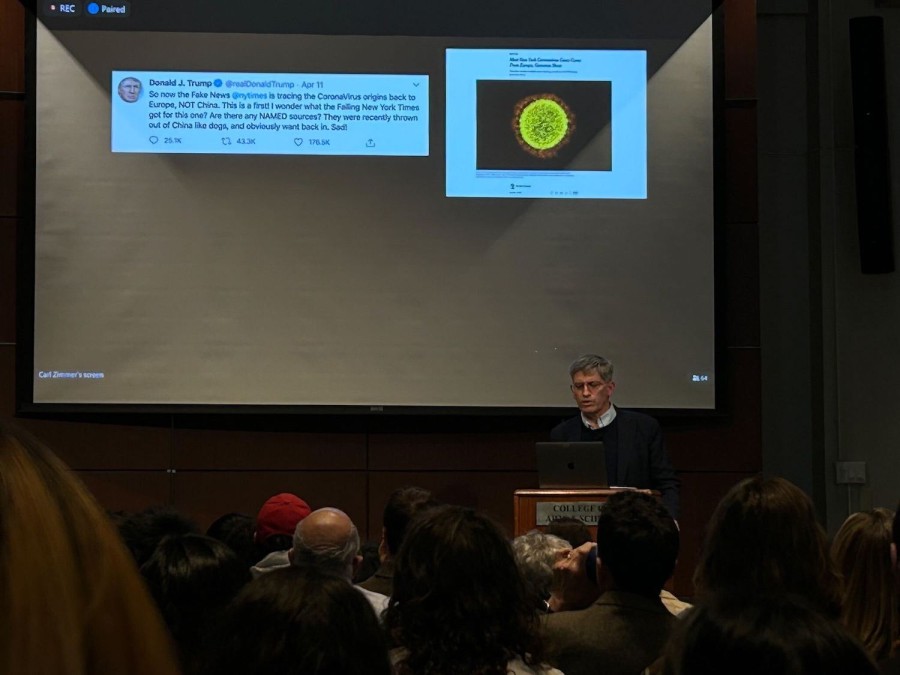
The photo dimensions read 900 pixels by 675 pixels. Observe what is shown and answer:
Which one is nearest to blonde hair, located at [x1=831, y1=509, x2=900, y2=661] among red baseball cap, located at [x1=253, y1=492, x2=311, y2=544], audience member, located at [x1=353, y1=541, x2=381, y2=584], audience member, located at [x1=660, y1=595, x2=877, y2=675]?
audience member, located at [x1=660, y1=595, x2=877, y2=675]

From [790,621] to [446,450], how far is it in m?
4.88

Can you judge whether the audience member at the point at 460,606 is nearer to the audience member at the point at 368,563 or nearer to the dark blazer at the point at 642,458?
the audience member at the point at 368,563

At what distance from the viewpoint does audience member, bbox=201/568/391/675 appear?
1076mm

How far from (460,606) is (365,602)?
2.40 ft

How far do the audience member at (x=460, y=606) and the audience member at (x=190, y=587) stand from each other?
30 cm

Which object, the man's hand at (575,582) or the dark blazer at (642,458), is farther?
the dark blazer at (642,458)

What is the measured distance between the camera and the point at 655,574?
2.31 metres

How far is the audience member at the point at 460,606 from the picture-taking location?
1.81m

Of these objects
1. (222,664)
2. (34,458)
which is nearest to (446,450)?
(222,664)

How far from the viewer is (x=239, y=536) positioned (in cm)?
359

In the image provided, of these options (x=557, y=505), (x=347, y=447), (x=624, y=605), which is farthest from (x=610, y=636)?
(x=347, y=447)

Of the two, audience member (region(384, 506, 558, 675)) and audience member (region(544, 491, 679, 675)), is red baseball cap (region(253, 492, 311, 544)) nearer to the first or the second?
audience member (region(544, 491, 679, 675))

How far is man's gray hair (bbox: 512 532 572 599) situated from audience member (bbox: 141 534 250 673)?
3.45 ft

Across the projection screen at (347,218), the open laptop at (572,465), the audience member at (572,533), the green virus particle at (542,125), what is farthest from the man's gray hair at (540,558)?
the green virus particle at (542,125)
